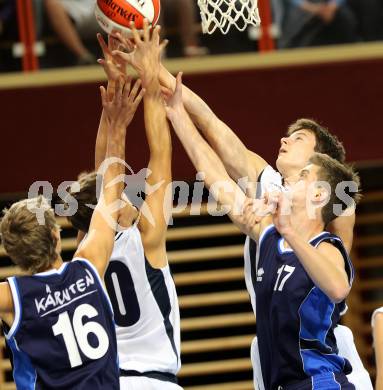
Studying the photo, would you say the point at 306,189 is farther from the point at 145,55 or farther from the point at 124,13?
the point at 124,13

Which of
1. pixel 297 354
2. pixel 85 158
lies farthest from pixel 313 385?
pixel 85 158

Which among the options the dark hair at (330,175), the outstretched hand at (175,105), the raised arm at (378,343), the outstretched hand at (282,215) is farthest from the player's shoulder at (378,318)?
the outstretched hand at (175,105)

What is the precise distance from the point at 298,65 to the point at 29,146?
6.89 ft

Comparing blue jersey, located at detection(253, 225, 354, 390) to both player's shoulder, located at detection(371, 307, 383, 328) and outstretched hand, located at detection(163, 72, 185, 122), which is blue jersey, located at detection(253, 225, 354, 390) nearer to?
player's shoulder, located at detection(371, 307, 383, 328)

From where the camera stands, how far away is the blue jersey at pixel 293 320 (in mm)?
4457

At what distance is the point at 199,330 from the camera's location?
9.47 m

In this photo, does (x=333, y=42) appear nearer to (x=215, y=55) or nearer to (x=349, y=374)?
(x=215, y=55)

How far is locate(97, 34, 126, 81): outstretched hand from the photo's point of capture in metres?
4.91

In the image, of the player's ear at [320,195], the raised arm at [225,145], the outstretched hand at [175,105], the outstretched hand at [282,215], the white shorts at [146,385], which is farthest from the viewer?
the raised arm at [225,145]

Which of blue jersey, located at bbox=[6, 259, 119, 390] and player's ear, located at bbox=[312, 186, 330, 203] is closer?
blue jersey, located at bbox=[6, 259, 119, 390]

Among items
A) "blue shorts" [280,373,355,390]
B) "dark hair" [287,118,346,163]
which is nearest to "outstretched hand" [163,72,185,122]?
"dark hair" [287,118,346,163]

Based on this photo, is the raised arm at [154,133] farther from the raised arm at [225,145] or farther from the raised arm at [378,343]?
the raised arm at [378,343]

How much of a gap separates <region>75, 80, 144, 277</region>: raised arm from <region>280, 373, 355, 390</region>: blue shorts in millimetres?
957

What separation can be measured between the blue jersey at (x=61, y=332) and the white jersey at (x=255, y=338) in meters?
0.84
